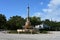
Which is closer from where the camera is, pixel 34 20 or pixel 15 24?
pixel 15 24

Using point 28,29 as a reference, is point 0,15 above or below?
above

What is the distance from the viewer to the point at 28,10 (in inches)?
2261

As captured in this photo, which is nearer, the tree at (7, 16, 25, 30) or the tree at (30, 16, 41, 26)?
the tree at (7, 16, 25, 30)

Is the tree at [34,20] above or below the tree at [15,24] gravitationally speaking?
above

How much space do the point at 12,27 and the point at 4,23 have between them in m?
5.51

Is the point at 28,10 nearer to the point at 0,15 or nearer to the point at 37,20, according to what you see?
the point at 0,15

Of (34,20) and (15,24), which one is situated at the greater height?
(34,20)

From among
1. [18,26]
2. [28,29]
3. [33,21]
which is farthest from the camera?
[33,21]

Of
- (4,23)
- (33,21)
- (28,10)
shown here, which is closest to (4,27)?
(4,23)

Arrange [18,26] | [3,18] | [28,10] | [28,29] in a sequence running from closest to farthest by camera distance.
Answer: [28,29] < [28,10] < [18,26] < [3,18]

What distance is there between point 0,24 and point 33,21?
3116cm

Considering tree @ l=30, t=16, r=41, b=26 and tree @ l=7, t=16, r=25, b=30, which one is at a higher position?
tree @ l=30, t=16, r=41, b=26

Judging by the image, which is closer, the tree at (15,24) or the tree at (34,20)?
the tree at (15,24)

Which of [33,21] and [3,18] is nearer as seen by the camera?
[3,18]
